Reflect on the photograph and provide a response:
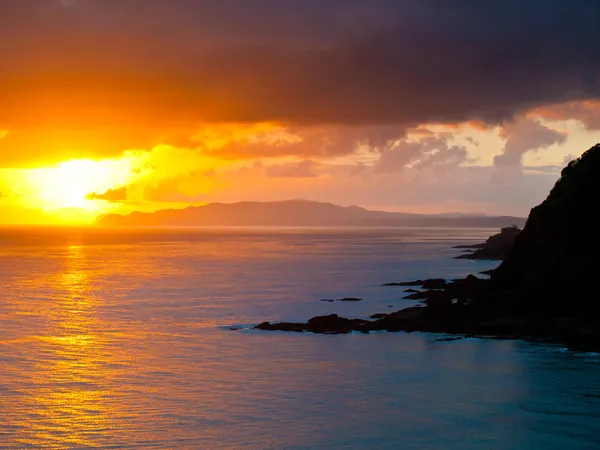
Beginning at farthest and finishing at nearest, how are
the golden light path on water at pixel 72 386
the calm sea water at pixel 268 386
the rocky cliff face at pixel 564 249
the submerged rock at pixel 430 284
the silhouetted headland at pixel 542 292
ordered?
the submerged rock at pixel 430 284
the rocky cliff face at pixel 564 249
the silhouetted headland at pixel 542 292
the golden light path on water at pixel 72 386
the calm sea water at pixel 268 386

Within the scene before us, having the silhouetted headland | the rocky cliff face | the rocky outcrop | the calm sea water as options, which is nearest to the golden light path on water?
the calm sea water

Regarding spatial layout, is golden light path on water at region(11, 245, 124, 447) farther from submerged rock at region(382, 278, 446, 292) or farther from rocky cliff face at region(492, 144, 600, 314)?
submerged rock at region(382, 278, 446, 292)

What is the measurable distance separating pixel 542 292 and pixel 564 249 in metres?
3.84

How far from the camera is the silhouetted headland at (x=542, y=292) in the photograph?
4925cm

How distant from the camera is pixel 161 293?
3258 inches

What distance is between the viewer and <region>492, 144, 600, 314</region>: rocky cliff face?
50.6 m

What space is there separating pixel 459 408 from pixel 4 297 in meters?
57.7

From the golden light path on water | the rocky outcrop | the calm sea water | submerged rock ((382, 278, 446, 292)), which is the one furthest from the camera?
the rocky outcrop

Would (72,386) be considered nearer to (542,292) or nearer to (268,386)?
(268,386)

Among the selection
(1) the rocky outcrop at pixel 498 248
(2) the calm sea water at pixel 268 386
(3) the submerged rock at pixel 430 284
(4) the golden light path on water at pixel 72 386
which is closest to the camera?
(2) the calm sea water at pixel 268 386

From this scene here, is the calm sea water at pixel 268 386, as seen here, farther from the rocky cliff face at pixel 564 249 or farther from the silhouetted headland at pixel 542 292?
the rocky cliff face at pixel 564 249

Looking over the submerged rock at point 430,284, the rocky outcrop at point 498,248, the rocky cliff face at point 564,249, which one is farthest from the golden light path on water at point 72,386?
the rocky outcrop at point 498,248

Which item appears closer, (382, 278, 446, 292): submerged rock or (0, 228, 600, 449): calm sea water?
(0, 228, 600, 449): calm sea water

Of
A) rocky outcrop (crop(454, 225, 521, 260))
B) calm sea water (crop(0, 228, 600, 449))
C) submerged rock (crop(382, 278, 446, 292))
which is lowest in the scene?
calm sea water (crop(0, 228, 600, 449))
